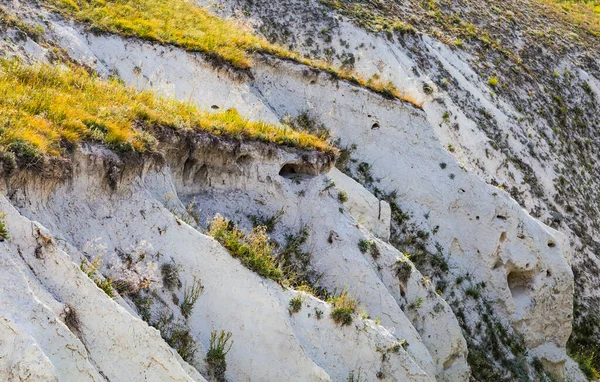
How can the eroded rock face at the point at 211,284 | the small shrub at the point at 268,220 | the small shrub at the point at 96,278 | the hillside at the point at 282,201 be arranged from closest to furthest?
the small shrub at the point at 96,278
the hillside at the point at 282,201
the eroded rock face at the point at 211,284
the small shrub at the point at 268,220

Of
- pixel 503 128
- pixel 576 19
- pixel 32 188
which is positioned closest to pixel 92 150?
pixel 32 188

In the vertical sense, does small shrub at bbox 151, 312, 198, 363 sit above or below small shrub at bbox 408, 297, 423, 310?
above

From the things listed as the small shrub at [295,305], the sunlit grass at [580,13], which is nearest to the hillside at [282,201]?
the small shrub at [295,305]

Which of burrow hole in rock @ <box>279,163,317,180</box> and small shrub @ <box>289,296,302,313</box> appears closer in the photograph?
small shrub @ <box>289,296,302,313</box>

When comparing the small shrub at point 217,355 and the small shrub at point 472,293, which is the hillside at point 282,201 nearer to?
the small shrub at point 217,355

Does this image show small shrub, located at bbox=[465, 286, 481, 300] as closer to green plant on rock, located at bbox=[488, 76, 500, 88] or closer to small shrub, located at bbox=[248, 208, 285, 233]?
small shrub, located at bbox=[248, 208, 285, 233]

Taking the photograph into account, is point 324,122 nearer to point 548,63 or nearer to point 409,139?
point 409,139

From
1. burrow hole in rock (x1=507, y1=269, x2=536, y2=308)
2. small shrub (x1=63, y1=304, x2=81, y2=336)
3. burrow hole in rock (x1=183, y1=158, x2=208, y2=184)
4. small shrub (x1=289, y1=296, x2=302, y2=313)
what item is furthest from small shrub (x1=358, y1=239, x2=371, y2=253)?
small shrub (x1=63, y1=304, x2=81, y2=336)
